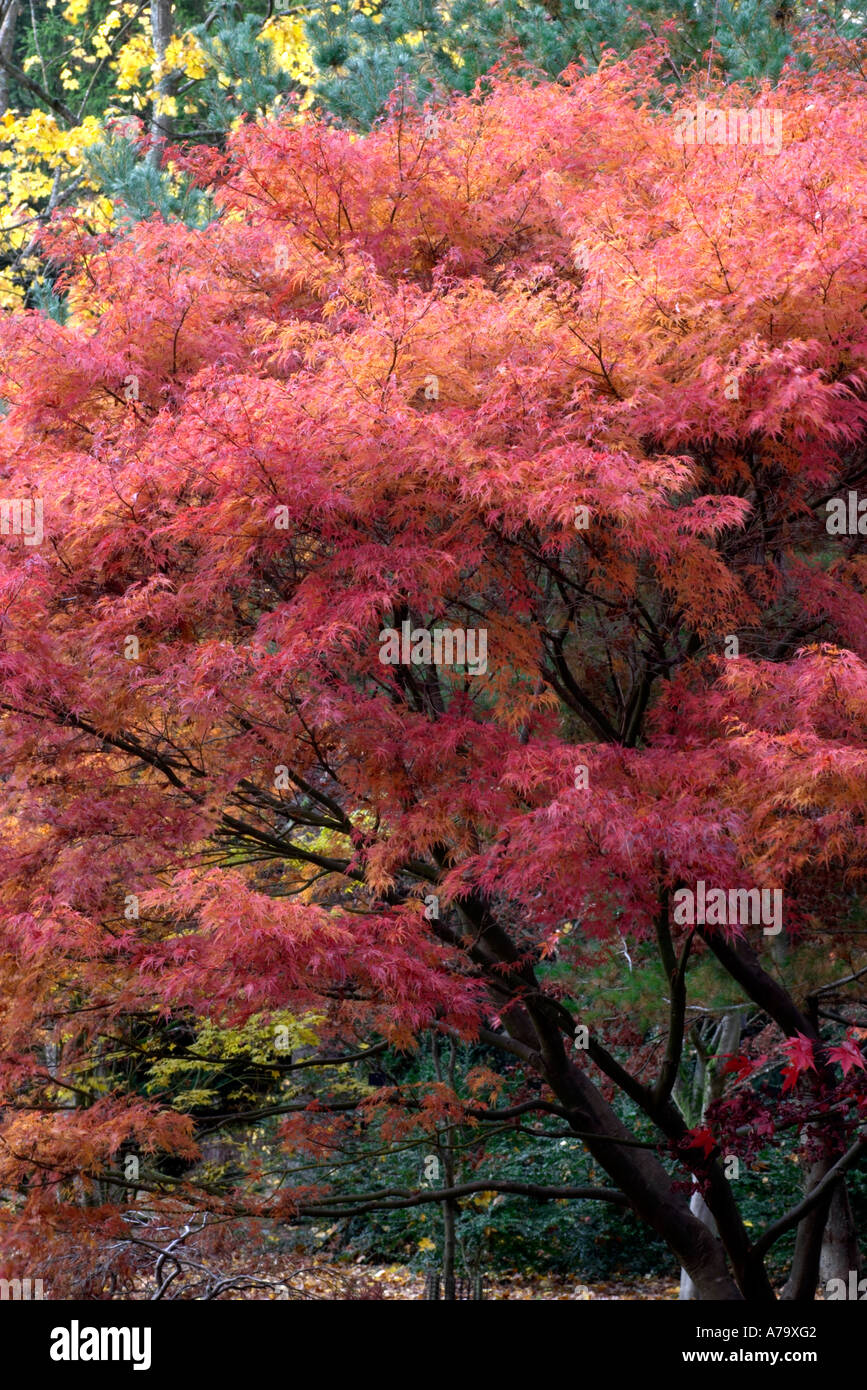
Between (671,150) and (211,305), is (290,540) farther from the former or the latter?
(671,150)

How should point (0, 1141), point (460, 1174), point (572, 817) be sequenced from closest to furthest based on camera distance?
point (572, 817) → point (0, 1141) → point (460, 1174)

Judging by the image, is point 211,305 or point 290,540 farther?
point 211,305

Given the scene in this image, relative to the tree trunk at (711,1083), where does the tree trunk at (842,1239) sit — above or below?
below

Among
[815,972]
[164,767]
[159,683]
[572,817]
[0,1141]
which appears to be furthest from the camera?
[815,972]

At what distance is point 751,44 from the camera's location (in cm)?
774

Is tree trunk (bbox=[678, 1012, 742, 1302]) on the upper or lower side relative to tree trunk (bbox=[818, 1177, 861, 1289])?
upper

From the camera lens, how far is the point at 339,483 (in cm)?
456

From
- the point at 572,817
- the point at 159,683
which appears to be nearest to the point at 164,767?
the point at 159,683

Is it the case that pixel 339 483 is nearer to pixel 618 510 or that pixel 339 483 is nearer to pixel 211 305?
pixel 618 510

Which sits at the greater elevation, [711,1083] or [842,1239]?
[711,1083]

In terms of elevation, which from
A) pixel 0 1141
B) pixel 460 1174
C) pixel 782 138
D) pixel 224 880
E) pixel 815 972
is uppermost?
pixel 782 138

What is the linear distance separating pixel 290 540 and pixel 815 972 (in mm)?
4405

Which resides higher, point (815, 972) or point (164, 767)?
point (164, 767)

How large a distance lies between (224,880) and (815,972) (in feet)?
14.5
